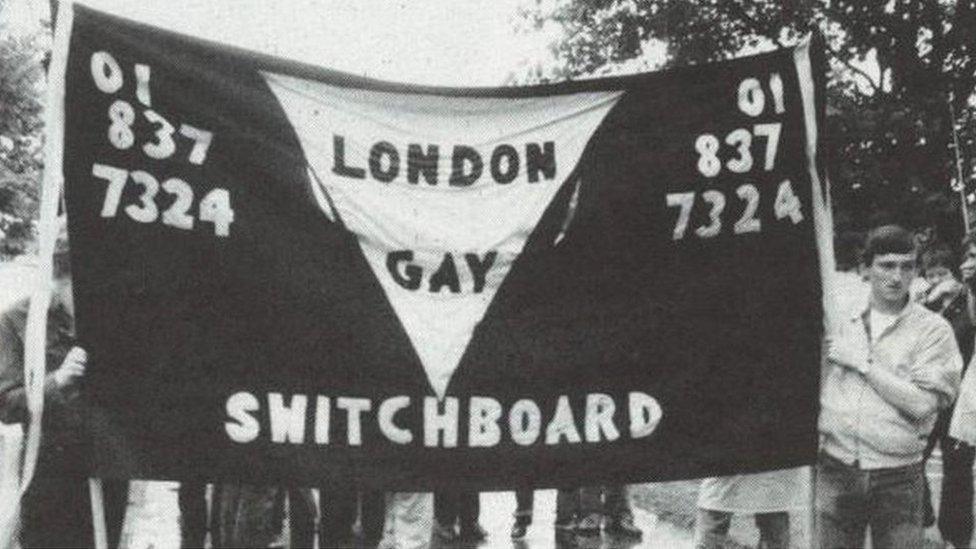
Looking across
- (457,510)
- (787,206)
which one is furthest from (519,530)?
(787,206)

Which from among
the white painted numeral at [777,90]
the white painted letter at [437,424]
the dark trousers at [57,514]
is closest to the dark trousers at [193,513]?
the dark trousers at [57,514]

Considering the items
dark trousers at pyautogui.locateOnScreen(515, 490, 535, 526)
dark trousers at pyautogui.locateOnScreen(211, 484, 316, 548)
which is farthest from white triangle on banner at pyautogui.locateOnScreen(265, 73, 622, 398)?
dark trousers at pyautogui.locateOnScreen(515, 490, 535, 526)

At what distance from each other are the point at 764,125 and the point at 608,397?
4.13 feet

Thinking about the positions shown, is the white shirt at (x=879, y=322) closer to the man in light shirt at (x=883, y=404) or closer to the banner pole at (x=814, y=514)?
the man in light shirt at (x=883, y=404)

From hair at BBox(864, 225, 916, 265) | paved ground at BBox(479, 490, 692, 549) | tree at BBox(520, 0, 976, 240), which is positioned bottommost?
paved ground at BBox(479, 490, 692, 549)

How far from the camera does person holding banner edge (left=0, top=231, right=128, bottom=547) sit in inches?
185

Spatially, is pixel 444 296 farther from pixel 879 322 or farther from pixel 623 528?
pixel 623 528

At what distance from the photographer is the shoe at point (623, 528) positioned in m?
8.62

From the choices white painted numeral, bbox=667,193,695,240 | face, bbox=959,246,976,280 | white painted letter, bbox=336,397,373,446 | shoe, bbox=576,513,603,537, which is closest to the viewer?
white painted letter, bbox=336,397,373,446

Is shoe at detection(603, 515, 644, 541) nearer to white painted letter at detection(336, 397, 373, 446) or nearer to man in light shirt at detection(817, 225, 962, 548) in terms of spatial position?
man in light shirt at detection(817, 225, 962, 548)

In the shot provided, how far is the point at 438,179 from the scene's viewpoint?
5043 millimetres

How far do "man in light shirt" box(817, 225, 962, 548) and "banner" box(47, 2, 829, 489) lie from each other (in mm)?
202

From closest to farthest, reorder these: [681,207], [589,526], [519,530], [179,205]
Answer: [179,205]
[681,207]
[589,526]
[519,530]

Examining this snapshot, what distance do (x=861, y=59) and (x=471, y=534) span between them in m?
15.3
